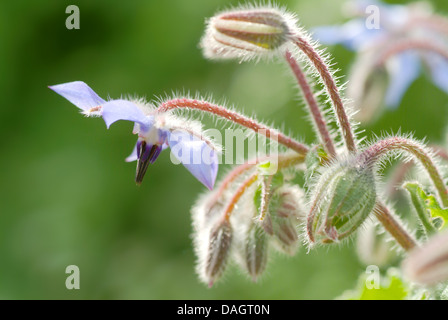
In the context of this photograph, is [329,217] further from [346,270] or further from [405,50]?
[346,270]

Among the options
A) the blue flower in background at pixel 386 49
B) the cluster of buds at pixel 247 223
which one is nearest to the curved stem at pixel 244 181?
A: the cluster of buds at pixel 247 223

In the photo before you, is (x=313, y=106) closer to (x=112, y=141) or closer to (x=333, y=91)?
(x=333, y=91)

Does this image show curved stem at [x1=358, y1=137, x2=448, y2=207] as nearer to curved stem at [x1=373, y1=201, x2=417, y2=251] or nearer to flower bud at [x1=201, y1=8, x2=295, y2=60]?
curved stem at [x1=373, y1=201, x2=417, y2=251]

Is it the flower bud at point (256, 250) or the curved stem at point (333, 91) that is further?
the flower bud at point (256, 250)

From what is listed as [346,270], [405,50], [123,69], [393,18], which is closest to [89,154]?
[123,69]

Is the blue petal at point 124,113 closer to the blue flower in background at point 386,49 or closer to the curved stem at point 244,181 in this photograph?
the curved stem at point 244,181
